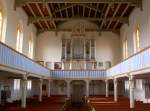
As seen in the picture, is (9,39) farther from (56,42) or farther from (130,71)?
(56,42)

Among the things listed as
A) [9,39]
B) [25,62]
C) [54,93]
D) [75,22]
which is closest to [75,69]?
[54,93]

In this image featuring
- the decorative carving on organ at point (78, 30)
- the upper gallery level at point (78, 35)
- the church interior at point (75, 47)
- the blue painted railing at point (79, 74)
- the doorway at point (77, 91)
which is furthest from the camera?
the doorway at point (77, 91)

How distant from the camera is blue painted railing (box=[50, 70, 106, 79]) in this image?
2901 centimetres

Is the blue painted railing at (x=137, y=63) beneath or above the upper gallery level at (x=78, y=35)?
beneath

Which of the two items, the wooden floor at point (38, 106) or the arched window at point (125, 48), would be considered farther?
the arched window at point (125, 48)

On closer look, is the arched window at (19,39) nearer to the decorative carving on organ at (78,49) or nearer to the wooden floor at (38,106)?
the wooden floor at (38,106)

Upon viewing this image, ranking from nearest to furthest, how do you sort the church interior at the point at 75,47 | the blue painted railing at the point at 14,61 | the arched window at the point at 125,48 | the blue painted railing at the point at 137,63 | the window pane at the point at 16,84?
the blue painted railing at the point at 14,61
the blue painted railing at the point at 137,63
the church interior at the point at 75,47
the window pane at the point at 16,84
the arched window at the point at 125,48

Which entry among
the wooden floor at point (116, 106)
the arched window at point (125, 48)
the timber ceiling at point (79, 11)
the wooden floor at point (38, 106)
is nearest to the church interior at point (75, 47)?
→ the timber ceiling at point (79, 11)

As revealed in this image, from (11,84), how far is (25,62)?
719 centimetres

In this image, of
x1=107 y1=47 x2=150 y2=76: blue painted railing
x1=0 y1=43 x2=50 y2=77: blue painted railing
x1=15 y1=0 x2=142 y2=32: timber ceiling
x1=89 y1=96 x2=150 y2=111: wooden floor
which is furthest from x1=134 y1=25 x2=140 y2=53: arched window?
x1=0 y1=43 x2=50 y2=77: blue painted railing

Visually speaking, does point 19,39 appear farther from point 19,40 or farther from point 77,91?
point 77,91

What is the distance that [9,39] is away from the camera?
20.3 m

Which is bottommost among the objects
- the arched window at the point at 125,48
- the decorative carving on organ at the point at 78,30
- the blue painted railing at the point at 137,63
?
the blue painted railing at the point at 137,63

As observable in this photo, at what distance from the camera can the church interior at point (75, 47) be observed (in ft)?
66.9
